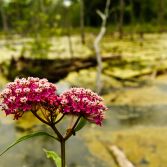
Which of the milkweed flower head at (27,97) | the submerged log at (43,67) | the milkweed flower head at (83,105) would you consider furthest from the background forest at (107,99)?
the milkweed flower head at (27,97)

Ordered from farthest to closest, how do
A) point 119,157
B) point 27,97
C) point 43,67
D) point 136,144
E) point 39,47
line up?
point 39,47 → point 43,67 → point 136,144 → point 119,157 → point 27,97

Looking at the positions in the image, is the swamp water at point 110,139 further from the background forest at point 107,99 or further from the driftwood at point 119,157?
the driftwood at point 119,157

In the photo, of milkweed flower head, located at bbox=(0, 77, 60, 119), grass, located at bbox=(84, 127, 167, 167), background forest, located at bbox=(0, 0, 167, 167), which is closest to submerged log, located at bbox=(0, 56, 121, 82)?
background forest, located at bbox=(0, 0, 167, 167)

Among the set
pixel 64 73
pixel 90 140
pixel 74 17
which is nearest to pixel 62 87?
pixel 64 73

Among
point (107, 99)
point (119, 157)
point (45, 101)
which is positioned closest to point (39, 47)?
point (107, 99)

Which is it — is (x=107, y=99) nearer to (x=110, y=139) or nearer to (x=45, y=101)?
(x=110, y=139)

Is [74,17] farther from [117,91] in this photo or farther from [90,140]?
[90,140]
